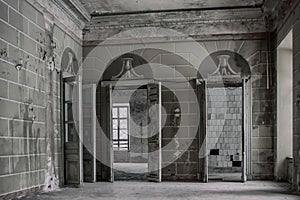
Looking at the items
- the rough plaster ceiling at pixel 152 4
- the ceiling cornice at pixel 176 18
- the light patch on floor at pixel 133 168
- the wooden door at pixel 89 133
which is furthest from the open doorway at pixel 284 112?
the light patch on floor at pixel 133 168

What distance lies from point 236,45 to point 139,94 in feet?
23.1

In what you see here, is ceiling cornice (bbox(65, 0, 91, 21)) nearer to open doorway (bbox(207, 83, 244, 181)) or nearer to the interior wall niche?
the interior wall niche

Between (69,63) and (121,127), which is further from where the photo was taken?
(121,127)

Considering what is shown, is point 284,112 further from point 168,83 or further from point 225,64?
point 168,83

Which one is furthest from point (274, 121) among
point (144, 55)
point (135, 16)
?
point (135, 16)

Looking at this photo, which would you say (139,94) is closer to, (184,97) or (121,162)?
(121,162)

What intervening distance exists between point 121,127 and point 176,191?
8.73m

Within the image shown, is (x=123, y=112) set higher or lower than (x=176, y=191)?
higher

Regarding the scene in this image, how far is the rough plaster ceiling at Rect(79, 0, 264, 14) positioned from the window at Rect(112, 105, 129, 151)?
24.6 feet

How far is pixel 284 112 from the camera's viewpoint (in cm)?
689

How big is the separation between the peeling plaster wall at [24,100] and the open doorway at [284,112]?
161 inches

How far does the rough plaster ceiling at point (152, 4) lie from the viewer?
6609 mm

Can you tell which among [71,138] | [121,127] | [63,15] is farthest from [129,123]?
[63,15]

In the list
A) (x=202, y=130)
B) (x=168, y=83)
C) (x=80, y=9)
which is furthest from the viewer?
(x=168, y=83)
